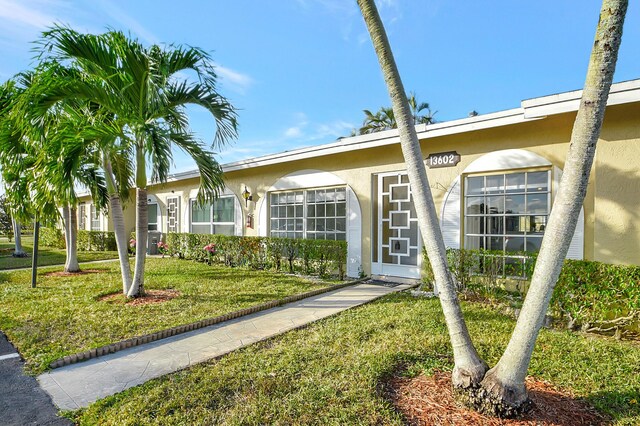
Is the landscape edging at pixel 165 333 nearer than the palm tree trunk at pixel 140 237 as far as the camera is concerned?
Yes

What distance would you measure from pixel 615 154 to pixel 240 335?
21.8 feet

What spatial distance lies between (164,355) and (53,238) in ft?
67.2

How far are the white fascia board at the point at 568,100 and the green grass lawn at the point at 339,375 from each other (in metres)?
3.52

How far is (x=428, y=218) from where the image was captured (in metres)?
2.93

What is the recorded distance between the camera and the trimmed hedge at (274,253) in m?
8.72

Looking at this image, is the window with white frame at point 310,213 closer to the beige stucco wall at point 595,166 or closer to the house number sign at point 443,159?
the beige stucco wall at point 595,166

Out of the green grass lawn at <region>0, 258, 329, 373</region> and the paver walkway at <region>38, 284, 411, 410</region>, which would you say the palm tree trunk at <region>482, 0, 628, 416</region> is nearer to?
the paver walkway at <region>38, 284, 411, 410</region>

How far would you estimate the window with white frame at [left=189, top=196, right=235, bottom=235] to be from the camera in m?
13.1

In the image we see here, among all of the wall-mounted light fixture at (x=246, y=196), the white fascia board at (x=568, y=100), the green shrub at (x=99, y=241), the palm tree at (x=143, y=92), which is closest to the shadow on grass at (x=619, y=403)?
the white fascia board at (x=568, y=100)

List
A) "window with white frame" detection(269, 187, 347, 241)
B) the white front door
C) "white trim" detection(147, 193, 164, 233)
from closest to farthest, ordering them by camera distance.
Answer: the white front door < "window with white frame" detection(269, 187, 347, 241) < "white trim" detection(147, 193, 164, 233)

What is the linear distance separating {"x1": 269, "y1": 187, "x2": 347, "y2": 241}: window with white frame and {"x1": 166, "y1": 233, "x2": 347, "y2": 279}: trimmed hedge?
38.7 inches

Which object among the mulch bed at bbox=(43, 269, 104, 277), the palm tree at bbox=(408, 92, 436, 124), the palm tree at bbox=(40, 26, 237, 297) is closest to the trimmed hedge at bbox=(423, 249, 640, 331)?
the palm tree at bbox=(40, 26, 237, 297)

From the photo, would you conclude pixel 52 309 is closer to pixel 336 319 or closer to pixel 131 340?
pixel 131 340

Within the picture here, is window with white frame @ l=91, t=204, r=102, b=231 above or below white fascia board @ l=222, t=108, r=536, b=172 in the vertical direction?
below
